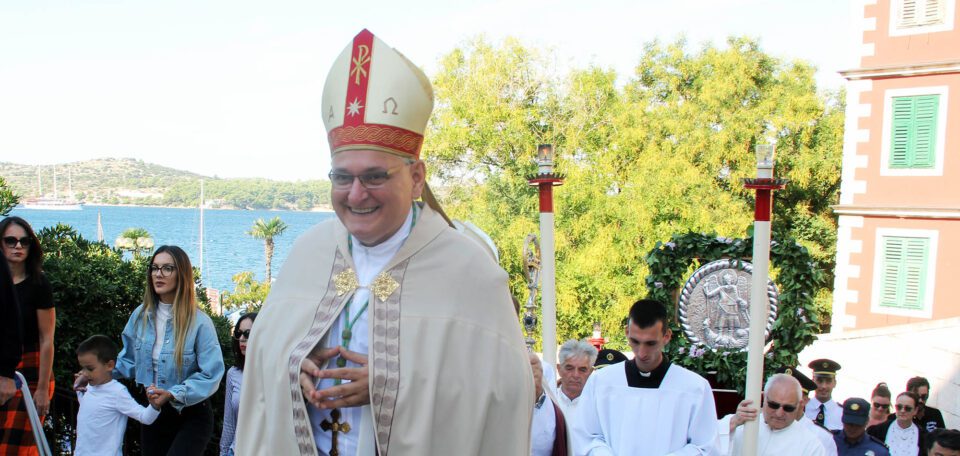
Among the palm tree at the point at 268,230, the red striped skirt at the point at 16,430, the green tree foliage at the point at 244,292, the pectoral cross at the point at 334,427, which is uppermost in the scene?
the pectoral cross at the point at 334,427

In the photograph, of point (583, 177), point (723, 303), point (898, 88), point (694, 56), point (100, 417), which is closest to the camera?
point (100, 417)

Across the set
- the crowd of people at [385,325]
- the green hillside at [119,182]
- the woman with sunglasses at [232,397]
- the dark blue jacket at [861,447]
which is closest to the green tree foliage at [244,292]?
the woman with sunglasses at [232,397]

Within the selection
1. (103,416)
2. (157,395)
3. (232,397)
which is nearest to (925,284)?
(232,397)

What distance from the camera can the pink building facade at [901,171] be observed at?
17578mm

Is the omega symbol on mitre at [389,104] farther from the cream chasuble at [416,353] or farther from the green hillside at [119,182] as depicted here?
the green hillside at [119,182]

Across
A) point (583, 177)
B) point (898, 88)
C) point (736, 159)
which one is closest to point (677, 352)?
point (898, 88)

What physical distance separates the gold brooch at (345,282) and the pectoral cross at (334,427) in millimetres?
401

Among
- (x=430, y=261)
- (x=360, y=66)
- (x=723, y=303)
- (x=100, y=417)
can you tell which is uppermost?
(x=360, y=66)

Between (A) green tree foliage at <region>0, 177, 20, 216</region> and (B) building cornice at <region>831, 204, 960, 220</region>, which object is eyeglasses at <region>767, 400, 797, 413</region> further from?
(B) building cornice at <region>831, 204, 960, 220</region>

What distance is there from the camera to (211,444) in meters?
7.96

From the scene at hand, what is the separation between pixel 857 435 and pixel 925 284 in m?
12.4

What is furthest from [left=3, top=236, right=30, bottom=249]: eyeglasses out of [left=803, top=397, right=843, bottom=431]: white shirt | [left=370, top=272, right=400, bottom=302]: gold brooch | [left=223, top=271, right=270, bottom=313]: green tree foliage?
[left=223, top=271, right=270, bottom=313]: green tree foliage

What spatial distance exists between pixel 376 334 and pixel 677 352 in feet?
18.8

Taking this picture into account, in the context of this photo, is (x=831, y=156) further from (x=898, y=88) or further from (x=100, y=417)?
(x=100, y=417)
